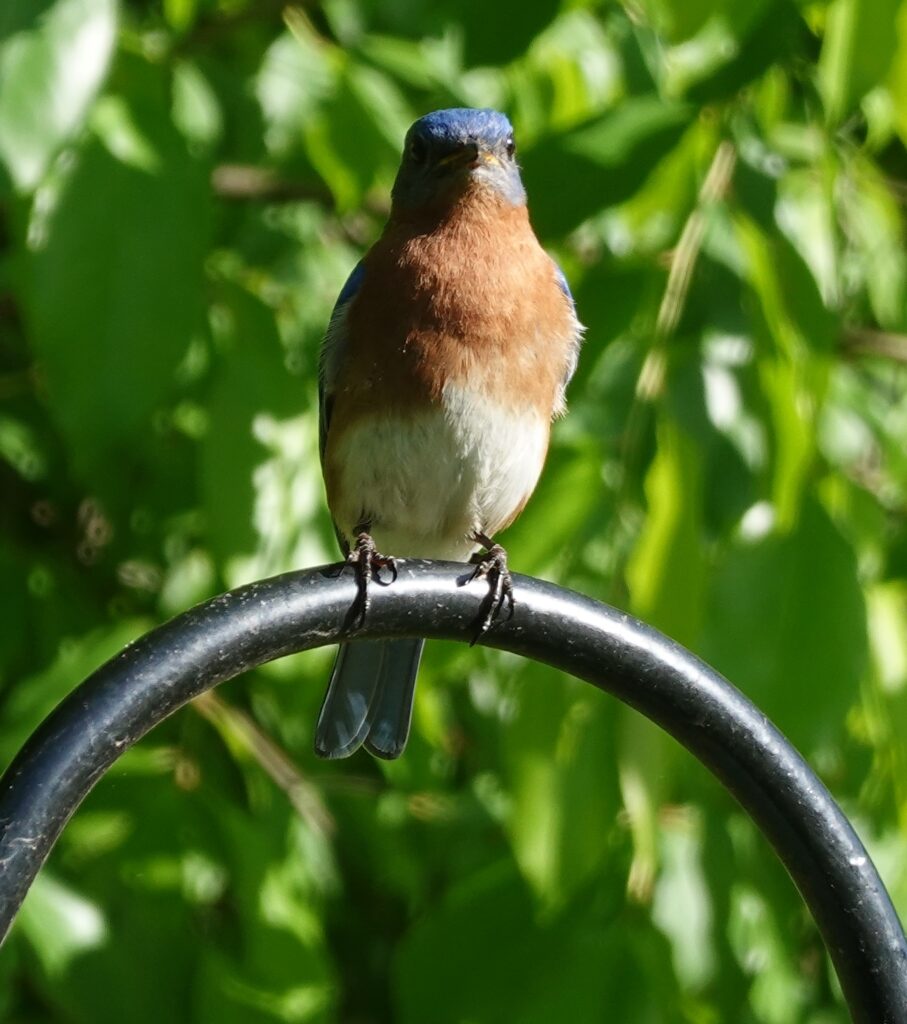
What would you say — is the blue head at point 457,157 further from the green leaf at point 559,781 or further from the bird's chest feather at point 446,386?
the green leaf at point 559,781

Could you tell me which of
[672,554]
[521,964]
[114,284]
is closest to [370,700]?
[521,964]

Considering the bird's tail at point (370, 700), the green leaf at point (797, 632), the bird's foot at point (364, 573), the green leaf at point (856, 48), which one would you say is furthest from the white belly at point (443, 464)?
the green leaf at point (856, 48)

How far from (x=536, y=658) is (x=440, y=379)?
43.8 inches

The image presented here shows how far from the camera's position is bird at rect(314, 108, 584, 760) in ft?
11.0

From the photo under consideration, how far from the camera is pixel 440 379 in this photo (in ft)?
11.0

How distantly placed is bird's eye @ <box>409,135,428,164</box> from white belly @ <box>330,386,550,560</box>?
0.61 meters

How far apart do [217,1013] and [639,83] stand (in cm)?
183

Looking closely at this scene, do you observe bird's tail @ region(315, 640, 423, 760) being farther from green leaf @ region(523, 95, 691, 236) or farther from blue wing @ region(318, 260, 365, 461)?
green leaf @ region(523, 95, 691, 236)

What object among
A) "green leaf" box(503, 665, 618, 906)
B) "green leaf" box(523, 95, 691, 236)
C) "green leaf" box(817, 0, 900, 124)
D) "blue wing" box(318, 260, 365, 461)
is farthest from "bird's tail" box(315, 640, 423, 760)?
"green leaf" box(817, 0, 900, 124)

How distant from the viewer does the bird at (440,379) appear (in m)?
3.36

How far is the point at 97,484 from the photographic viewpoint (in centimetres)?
326

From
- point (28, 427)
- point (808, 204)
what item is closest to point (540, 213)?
point (808, 204)

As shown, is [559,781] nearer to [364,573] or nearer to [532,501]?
[532,501]

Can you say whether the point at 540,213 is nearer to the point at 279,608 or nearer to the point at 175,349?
the point at 175,349
